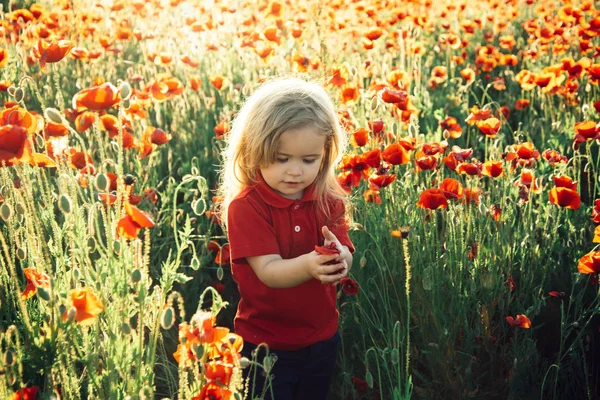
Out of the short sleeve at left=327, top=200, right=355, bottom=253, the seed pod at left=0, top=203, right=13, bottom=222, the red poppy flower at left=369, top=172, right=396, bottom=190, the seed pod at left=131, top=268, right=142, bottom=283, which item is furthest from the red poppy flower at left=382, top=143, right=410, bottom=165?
the seed pod at left=0, top=203, right=13, bottom=222

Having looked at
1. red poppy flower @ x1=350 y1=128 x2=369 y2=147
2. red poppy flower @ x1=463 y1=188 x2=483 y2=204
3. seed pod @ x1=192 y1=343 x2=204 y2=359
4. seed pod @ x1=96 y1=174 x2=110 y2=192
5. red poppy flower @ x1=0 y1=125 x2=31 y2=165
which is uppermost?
red poppy flower @ x1=0 y1=125 x2=31 y2=165

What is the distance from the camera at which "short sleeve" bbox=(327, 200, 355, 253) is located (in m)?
2.07

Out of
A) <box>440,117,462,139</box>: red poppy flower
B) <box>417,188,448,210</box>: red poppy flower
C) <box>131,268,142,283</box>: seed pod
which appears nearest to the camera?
<box>131,268,142,283</box>: seed pod

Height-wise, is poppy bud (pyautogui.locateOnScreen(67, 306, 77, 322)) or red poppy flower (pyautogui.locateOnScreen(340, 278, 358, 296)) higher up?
poppy bud (pyautogui.locateOnScreen(67, 306, 77, 322))

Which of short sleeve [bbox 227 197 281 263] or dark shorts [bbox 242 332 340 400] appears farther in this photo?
dark shorts [bbox 242 332 340 400]

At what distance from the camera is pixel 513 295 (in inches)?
100.0

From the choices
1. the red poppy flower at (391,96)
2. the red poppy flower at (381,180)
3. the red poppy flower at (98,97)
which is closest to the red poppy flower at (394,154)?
the red poppy flower at (381,180)

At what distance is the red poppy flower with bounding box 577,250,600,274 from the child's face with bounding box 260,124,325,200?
3.03 ft

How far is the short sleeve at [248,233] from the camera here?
74.7 inches

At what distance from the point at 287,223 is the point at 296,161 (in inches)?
8.5

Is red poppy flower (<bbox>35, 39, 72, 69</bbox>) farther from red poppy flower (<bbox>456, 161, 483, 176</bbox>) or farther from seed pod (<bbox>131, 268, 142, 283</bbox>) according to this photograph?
red poppy flower (<bbox>456, 161, 483, 176</bbox>)

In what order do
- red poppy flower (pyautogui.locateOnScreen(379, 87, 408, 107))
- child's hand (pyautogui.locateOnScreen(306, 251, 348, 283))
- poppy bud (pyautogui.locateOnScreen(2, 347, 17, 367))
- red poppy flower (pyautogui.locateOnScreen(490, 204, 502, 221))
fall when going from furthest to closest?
1. red poppy flower (pyautogui.locateOnScreen(379, 87, 408, 107))
2. red poppy flower (pyautogui.locateOnScreen(490, 204, 502, 221))
3. child's hand (pyautogui.locateOnScreen(306, 251, 348, 283))
4. poppy bud (pyautogui.locateOnScreen(2, 347, 17, 367))

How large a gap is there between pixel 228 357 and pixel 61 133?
982 mm

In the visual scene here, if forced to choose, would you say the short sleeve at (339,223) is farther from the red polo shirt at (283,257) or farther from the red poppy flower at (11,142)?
the red poppy flower at (11,142)
